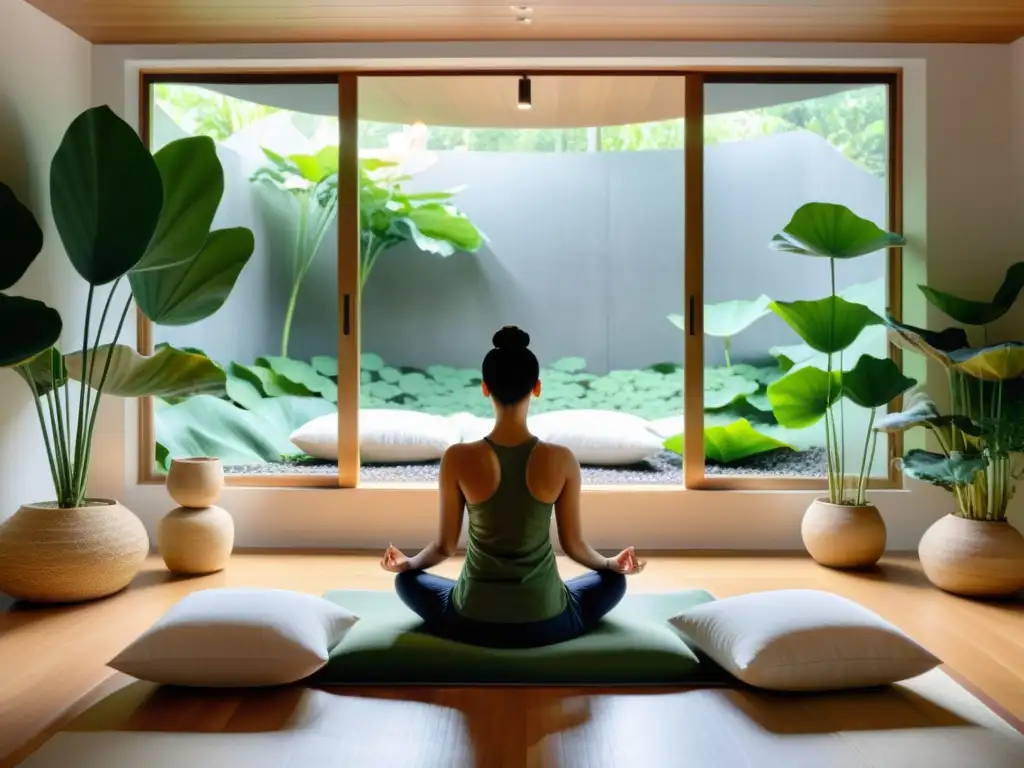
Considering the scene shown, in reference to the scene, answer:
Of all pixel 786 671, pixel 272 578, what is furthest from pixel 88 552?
pixel 786 671

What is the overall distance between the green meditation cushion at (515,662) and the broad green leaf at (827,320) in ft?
5.76

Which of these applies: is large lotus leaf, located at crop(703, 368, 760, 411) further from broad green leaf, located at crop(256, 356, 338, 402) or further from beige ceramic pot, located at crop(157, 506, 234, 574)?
beige ceramic pot, located at crop(157, 506, 234, 574)

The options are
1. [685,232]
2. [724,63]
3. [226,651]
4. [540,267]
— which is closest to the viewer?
[226,651]

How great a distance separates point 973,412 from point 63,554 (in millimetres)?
3374

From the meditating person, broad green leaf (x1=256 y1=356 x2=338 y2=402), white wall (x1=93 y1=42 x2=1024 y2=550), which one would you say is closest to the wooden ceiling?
white wall (x1=93 y1=42 x2=1024 y2=550)

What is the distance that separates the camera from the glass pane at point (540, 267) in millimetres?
4941

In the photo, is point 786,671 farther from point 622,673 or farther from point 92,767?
point 92,767

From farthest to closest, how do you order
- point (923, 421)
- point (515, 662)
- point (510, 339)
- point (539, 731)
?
point (923, 421) → point (510, 339) → point (515, 662) → point (539, 731)

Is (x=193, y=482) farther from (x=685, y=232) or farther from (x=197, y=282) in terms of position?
(x=685, y=232)

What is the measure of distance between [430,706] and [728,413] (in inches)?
102

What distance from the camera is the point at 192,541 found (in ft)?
12.0

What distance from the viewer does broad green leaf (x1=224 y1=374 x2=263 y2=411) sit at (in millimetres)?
4426

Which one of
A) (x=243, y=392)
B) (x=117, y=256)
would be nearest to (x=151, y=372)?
(x=117, y=256)

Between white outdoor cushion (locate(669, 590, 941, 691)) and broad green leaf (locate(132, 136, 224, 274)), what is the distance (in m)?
→ 2.24
